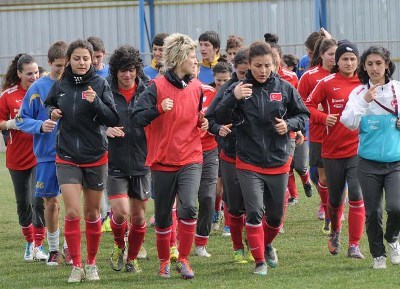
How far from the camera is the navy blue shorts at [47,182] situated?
35.3ft

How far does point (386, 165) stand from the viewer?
9.61 m

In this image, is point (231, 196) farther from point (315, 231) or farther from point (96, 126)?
point (315, 231)

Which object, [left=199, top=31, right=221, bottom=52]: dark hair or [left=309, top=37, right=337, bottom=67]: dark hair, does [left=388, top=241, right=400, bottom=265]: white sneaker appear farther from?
[left=199, top=31, right=221, bottom=52]: dark hair

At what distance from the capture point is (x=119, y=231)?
34.2ft

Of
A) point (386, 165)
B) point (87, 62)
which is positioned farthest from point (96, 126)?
point (386, 165)

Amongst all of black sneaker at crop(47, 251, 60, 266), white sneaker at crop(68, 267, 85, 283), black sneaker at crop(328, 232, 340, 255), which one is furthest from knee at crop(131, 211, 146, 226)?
black sneaker at crop(328, 232, 340, 255)

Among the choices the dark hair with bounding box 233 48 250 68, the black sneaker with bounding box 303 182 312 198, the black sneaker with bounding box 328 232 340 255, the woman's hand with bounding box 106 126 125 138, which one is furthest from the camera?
the black sneaker with bounding box 303 182 312 198

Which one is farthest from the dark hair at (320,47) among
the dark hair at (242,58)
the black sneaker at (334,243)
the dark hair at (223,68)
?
the black sneaker at (334,243)

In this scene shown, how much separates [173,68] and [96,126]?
0.87 metres

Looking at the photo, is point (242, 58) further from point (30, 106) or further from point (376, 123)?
point (30, 106)

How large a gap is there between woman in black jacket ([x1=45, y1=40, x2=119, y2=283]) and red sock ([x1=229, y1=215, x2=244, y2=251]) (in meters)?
1.53

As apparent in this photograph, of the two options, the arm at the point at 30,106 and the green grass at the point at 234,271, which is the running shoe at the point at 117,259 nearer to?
the green grass at the point at 234,271

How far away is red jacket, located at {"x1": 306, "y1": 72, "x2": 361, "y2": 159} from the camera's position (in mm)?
10617

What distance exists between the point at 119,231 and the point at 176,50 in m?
1.92
